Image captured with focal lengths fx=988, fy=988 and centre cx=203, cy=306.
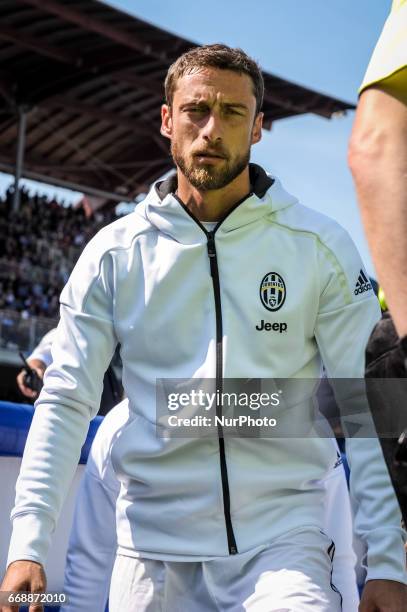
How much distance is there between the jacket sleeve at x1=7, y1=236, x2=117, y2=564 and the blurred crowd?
16997mm

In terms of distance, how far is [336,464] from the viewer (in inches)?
116

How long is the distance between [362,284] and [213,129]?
2.05 ft

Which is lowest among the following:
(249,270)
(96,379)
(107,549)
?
(107,549)

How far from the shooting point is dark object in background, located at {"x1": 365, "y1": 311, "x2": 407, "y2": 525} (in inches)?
61.5

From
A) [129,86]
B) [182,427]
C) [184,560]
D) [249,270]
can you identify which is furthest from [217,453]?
[129,86]

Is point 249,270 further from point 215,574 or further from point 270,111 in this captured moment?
point 270,111

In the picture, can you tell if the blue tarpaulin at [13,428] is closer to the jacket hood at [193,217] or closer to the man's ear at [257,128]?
the jacket hood at [193,217]

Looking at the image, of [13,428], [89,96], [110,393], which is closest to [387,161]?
[13,428]

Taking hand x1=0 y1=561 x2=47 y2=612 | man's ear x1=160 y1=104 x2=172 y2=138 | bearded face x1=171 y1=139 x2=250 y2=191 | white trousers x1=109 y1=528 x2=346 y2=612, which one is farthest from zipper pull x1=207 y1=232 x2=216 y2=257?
hand x1=0 y1=561 x2=47 y2=612

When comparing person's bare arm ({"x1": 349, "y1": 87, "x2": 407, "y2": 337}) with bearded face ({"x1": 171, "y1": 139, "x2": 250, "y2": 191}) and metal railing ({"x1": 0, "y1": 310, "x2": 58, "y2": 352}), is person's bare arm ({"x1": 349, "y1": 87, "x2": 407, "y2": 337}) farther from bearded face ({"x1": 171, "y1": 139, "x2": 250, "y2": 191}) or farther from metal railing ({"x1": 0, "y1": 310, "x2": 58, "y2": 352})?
metal railing ({"x1": 0, "y1": 310, "x2": 58, "y2": 352})

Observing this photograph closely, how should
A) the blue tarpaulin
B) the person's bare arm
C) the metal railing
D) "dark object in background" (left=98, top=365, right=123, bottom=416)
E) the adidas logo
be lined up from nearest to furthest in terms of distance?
1. the person's bare arm
2. the adidas logo
3. the blue tarpaulin
4. "dark object in background" (left=98, top=365, right=123, bottom=416)
5. the metal railing

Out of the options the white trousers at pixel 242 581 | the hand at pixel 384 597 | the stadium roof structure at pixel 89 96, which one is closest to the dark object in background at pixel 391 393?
the hand at pixel 384 597

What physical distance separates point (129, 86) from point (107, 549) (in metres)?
30.3

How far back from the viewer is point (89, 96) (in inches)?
1300
